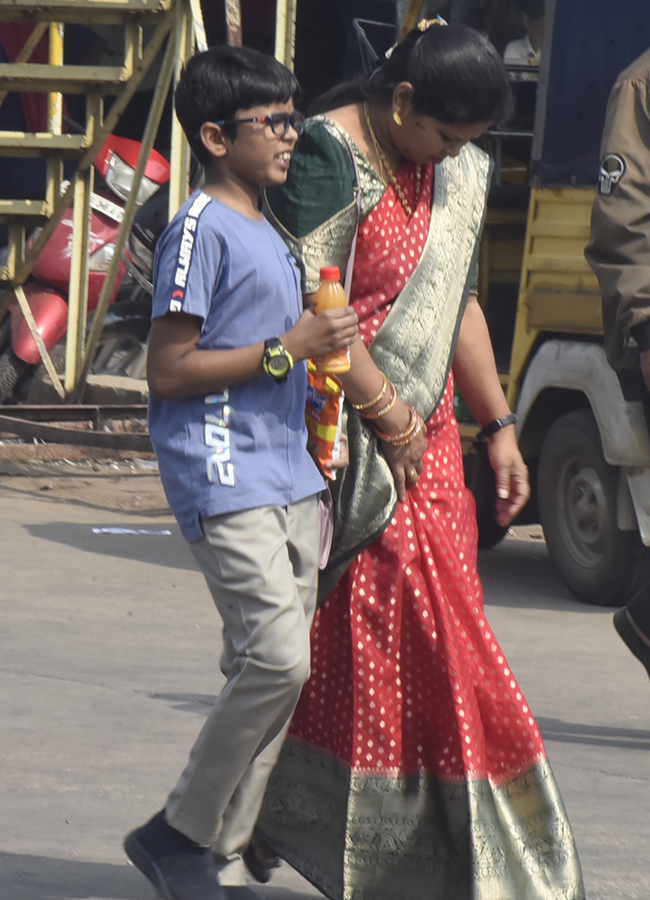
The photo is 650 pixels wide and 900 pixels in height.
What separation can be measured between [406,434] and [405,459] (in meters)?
0.05

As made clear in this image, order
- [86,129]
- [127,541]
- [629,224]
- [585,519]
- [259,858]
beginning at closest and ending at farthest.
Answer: [259,858], [629,224], [585,519], [127,541], [86,129]

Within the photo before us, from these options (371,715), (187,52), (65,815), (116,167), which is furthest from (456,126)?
(116,167)

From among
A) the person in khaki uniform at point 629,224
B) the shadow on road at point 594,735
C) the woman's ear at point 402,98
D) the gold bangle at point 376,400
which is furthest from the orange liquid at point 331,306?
the shadow on road at point 594,735

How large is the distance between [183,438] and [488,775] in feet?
2.72

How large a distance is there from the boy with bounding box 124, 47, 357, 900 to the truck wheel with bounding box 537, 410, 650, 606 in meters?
3.38

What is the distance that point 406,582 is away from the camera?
2.83 meters

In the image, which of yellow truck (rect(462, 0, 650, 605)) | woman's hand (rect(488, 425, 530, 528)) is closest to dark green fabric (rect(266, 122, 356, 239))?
woman's hand (rect(488, 425, 530, 528))

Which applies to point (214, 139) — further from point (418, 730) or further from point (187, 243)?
point (418, 730)

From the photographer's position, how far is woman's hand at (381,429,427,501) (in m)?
2.82

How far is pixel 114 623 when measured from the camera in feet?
18.4

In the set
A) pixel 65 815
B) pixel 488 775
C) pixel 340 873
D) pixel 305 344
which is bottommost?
pixel 65 815

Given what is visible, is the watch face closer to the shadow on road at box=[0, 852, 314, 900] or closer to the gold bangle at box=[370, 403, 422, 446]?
the gold bangle at box=[370, 403, 422, 446]

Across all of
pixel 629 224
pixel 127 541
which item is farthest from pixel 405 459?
pixel 127 541

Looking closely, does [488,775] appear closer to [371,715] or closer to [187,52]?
[371,715]
